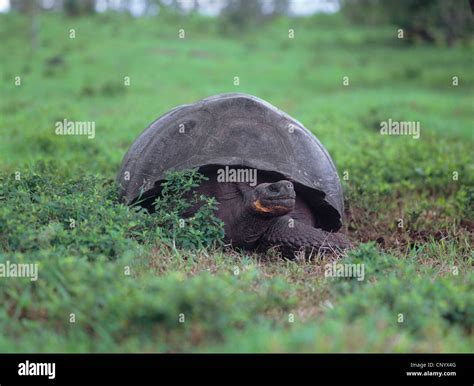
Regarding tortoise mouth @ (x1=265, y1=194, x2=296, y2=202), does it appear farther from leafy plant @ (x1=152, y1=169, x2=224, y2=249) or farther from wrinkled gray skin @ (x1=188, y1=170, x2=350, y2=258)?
leafy plant @ (x1=152, y1=169, x2=224, y2=249)

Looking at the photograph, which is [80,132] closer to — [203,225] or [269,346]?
[203,225]

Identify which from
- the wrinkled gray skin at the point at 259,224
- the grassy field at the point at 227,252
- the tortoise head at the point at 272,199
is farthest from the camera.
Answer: the wrinkled gray skin at the point at 259,224

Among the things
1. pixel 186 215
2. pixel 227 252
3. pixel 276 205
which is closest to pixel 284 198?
pixel 276 205

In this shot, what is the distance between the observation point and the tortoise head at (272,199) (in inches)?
158

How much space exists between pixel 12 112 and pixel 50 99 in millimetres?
1645

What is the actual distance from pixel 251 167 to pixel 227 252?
1.74 ft

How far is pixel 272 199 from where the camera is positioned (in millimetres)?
4055

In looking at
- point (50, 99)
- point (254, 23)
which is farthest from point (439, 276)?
point (254, 23)

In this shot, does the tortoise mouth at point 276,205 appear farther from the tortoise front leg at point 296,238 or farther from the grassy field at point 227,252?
the grassy field at point 227,252

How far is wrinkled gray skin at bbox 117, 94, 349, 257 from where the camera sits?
14.1 feet

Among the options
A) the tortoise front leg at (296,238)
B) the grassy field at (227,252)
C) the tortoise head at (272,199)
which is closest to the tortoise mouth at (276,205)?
the tortoise head at (272,199)

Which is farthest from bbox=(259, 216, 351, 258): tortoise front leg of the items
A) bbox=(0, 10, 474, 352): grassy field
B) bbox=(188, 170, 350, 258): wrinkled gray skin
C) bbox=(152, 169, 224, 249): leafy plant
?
bbox=(152, 169, 224, 249): leafy plant

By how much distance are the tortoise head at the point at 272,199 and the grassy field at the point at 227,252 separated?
303mm

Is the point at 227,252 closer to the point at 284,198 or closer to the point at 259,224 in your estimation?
the point at 259,224
